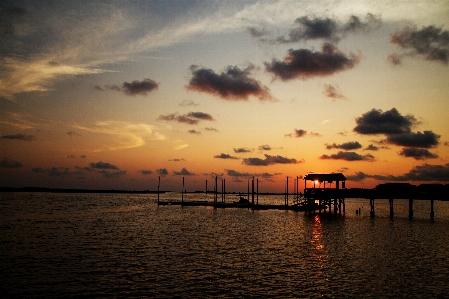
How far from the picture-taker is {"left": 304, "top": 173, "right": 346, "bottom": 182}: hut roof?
7012cm

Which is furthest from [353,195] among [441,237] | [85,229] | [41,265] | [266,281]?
[41,265]

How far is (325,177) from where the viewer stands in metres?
71.8

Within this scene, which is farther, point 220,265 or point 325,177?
point 325,177

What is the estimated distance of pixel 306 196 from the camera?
7781cm

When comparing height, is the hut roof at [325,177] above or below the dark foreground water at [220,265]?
above

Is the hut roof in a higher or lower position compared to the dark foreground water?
higher

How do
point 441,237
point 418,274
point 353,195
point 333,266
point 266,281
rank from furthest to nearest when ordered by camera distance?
point 353,195
point 441,237
point 333,266
point 418,274
point 266,281

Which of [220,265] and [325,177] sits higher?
[325,177]

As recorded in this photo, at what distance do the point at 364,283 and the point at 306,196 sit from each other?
5787 cm

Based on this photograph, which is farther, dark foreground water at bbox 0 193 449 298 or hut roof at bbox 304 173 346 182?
hut roof at bbox 304 173 346 182

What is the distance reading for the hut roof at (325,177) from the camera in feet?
230

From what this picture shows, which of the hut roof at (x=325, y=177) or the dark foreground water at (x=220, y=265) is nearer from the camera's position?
the dark foreground water at (x=220, y=265)

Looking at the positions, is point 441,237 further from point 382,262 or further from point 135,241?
point 135,241

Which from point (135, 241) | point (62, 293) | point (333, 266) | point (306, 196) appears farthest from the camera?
point (306, 196)
